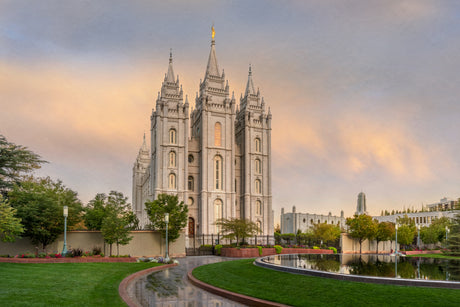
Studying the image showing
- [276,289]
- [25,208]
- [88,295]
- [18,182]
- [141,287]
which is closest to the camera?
[88,295]

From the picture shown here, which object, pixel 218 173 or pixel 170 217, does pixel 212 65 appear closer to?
pixel 218 173

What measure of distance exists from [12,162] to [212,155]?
113 feet

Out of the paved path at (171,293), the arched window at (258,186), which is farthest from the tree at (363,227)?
the arched window at (258,186)

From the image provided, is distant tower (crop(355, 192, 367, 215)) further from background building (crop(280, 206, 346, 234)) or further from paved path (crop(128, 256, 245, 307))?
paved path (crop(128, 256, 245, 307))

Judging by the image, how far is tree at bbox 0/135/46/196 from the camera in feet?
99.6

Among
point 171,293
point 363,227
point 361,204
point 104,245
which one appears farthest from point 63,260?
point 361,204

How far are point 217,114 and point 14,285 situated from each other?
5176 centimetres

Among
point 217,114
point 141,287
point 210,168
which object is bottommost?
point 141,287

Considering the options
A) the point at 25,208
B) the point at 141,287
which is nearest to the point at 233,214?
the point at 25,208

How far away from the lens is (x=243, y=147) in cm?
6662

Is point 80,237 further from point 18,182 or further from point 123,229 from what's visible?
point 18,182

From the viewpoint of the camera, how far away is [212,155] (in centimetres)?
6188

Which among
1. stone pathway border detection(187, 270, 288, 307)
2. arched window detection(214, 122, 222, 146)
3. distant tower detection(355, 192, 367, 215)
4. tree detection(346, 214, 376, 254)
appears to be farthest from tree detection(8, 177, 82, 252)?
distant tower detection(355, 192, 367, 215)

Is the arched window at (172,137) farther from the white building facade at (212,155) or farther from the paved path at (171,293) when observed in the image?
the paved path at (171,293)
